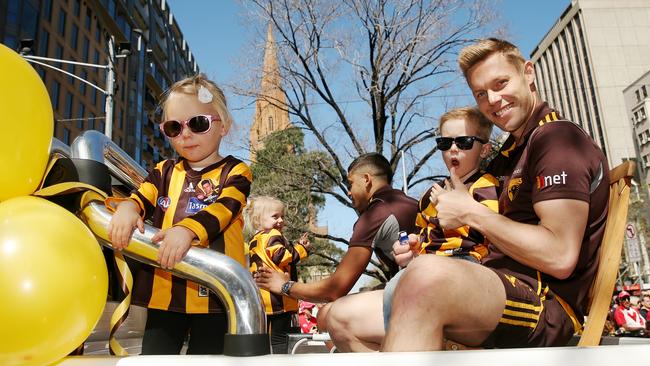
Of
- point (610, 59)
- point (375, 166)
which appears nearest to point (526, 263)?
point (375, 166)

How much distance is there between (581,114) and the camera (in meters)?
77.5

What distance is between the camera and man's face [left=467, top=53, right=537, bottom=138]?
178cm

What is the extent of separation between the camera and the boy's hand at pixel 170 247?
3.58 ft

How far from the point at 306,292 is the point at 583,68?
84.0m

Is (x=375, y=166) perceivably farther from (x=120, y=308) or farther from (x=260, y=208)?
(x=120, y=308)

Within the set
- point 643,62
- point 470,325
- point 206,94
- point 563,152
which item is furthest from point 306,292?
point 643,62

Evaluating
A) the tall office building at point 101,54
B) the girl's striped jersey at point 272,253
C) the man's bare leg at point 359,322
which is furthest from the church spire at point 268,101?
the tall office building at point 101,54

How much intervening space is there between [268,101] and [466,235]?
9.32 m

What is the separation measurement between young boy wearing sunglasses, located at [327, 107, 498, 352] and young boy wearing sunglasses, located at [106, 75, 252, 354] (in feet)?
1.53

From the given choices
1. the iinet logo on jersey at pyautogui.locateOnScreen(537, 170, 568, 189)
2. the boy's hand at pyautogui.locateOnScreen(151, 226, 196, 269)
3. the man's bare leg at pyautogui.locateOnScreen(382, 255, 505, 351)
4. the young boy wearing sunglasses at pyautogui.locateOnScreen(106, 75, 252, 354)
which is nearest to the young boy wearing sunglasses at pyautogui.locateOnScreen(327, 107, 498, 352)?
the man's bare leg at pyautogui.locateOnScreen(382, 255, 505, 351)

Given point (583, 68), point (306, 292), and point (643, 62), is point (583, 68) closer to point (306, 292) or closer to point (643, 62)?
point (643, 62)

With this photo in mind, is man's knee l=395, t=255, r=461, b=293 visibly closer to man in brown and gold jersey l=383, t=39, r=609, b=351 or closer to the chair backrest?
man in brown and gold jersey l=383, t=39, r=609, b=351

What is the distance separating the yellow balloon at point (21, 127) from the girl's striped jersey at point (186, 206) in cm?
71

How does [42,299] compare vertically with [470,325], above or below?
above
